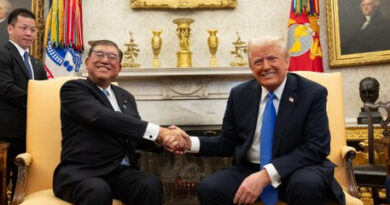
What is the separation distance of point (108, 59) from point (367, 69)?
369cm

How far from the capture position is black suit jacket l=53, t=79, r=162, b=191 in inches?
88.0

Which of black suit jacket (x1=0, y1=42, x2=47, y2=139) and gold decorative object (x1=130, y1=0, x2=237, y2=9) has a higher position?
gold decorative object (x1=130, y1=0, x2=237, y2=9)

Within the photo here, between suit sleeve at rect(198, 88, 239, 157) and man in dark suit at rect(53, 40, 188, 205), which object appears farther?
suit sleeve at rect(198, 88, 239, 157)

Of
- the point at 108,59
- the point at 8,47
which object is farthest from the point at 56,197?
the point at 8,47

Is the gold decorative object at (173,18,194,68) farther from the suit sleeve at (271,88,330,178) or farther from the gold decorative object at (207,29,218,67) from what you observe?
the suit sleeve at (271,88,330,178)

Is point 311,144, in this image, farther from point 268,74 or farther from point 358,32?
point 358,32

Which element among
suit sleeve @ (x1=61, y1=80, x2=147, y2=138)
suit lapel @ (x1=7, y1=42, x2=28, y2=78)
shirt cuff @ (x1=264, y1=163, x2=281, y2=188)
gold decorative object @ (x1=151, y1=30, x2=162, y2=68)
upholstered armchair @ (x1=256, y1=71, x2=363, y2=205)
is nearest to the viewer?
shirt cuff @ (x1=264, y1=163, x2=281, y2=188)

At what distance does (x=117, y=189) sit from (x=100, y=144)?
29 cm

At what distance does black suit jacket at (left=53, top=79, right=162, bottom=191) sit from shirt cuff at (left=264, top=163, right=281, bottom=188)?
0.79m

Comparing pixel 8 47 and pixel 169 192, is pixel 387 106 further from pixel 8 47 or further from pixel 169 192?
pixel 8 47

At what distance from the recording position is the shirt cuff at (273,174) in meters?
2.03

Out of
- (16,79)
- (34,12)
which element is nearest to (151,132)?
(16,79)

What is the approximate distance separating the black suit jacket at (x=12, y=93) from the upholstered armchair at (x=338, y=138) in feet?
7.47

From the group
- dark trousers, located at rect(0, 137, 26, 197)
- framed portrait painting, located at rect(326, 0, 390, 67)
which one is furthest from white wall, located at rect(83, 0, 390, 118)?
dark trousers, located at rect(0, 137, 26, 197)
